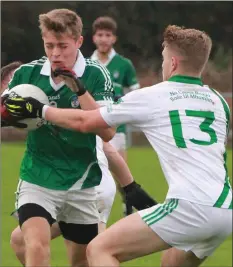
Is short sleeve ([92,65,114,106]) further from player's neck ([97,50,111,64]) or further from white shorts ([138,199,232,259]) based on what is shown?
player's neck ([97,50,111,64])

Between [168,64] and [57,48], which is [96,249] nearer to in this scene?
[168,64]

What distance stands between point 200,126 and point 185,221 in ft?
1.72

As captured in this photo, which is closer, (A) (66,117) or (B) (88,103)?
(A) (66,117)

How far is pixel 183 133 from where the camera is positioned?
5.06m

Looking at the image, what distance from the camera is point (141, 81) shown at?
981 inches

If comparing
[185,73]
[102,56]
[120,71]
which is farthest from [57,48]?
[120,71]

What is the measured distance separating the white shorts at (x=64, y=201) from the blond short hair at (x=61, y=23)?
3.12 feet

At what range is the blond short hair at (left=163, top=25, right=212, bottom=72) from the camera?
5.18 m

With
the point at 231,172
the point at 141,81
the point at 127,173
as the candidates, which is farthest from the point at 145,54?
the point at 127,173

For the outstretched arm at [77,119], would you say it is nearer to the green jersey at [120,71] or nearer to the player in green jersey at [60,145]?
the player in green jersey at [60,145]

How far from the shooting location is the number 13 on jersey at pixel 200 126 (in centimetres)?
505

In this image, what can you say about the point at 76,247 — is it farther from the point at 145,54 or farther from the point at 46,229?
the point at 145,54

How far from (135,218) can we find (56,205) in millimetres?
947

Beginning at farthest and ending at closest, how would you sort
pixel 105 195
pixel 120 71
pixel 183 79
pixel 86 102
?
pixel 120 71
pixel 105 195
pixel 86 102
pixel 183 79
